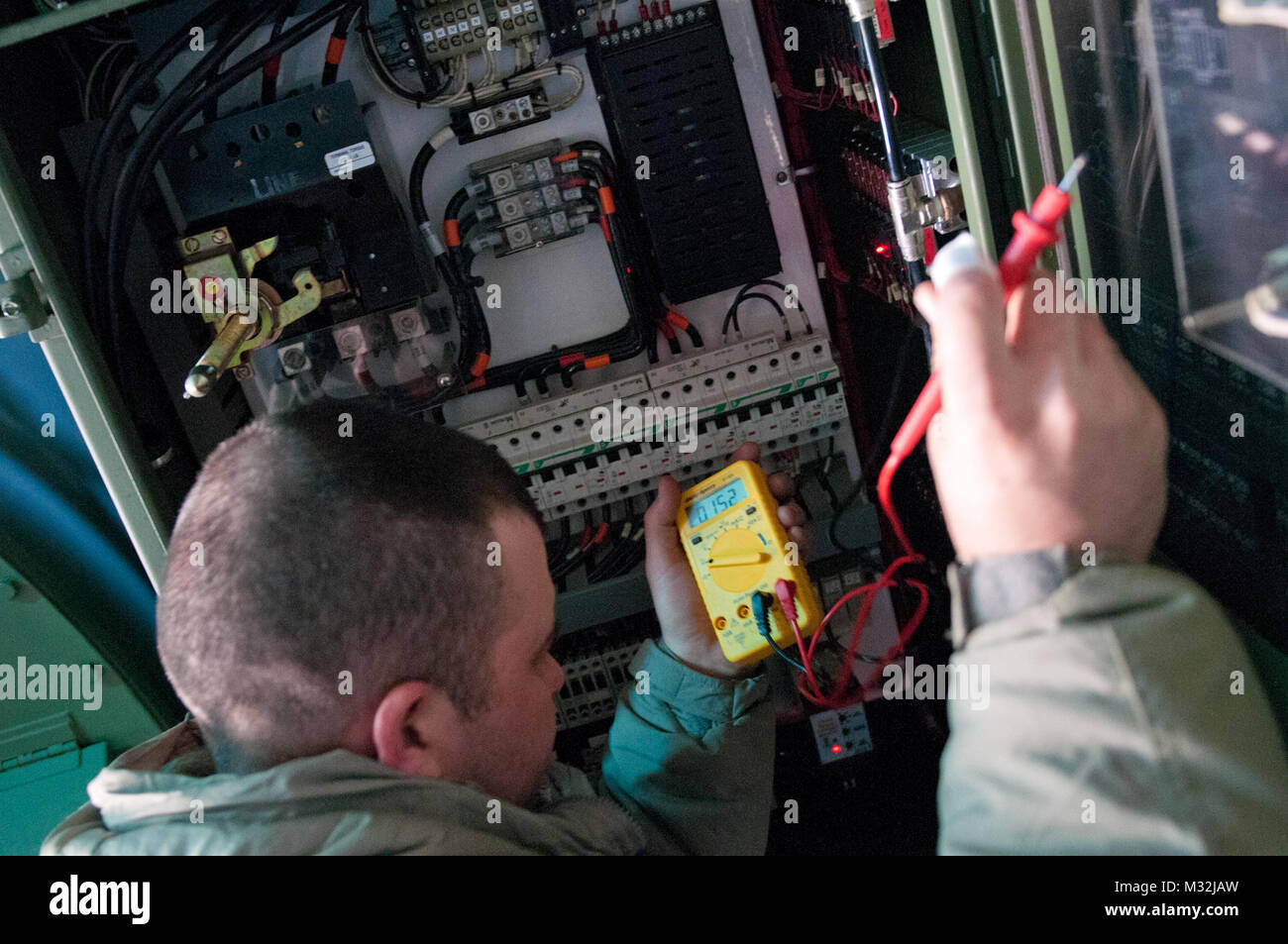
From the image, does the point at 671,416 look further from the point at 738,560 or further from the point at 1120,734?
the point at 1120,734

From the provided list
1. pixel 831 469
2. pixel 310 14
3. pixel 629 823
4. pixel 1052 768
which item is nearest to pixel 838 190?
pixel 831 469

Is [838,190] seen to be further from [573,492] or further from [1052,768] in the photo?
[1052,768]

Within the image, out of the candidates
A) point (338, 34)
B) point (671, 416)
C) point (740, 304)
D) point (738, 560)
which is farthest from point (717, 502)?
point (338, 34)

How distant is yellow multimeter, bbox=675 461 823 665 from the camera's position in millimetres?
1503

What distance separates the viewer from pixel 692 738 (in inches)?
57.6

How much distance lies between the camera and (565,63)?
1747 millimetres

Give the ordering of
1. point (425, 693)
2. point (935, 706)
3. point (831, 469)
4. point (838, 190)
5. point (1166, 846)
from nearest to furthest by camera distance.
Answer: point (1166, 846), point (425, 693), point (838, 190), point (831, 469), point (935, 706)

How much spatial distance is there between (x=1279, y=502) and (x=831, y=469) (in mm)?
940

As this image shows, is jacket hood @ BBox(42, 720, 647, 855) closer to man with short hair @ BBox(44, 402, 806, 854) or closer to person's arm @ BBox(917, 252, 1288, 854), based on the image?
man with short hair @ BBox(44, 402, 806, 854)

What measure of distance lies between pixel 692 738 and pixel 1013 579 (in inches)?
30.9

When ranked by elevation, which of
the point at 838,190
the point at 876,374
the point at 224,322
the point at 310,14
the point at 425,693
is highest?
the point at 310,14

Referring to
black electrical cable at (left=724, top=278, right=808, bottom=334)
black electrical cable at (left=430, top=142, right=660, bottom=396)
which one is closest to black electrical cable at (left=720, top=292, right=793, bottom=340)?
black electrical cable at (left=724, top=278, right=808, bottom=334)

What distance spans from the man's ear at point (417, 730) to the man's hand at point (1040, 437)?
1.87 ft

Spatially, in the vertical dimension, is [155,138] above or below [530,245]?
above
